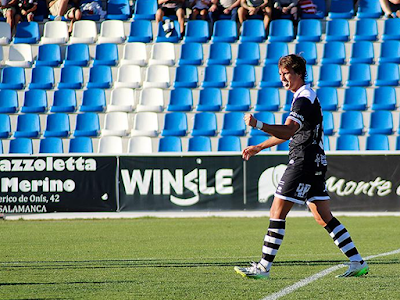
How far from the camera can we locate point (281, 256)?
9.25 metres

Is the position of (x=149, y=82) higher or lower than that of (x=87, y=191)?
higher

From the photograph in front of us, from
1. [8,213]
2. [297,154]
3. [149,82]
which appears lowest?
[8,213]

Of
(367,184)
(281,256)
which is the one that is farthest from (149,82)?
(281,256)

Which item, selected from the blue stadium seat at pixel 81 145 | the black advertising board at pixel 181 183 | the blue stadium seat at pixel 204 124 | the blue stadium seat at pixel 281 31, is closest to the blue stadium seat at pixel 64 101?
the blue stadium seat at pixel 81 145

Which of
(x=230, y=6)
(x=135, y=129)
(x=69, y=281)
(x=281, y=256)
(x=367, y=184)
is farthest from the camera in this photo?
(x=230, y=6)

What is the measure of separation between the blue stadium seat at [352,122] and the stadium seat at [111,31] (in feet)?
23.0

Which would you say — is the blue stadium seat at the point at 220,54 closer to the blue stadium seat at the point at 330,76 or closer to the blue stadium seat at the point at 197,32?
the blue stadium seat at the point at 197,32

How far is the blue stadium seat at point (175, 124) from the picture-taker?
1975 centimetres

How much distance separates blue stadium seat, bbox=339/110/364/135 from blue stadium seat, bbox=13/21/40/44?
31.2ft

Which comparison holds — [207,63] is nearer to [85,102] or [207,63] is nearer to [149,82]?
[149,82]

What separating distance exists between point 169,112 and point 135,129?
3.51ft

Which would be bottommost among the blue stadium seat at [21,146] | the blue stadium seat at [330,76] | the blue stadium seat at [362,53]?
the blue stadium seat at [21,146]

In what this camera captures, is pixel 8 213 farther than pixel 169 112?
No

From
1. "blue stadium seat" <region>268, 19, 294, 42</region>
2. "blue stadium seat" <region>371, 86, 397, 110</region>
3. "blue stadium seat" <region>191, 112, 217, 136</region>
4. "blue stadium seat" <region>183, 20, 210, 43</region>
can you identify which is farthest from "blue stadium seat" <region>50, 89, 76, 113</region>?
"blue stadium seat" <region>371, 86, 397, 110</region>
